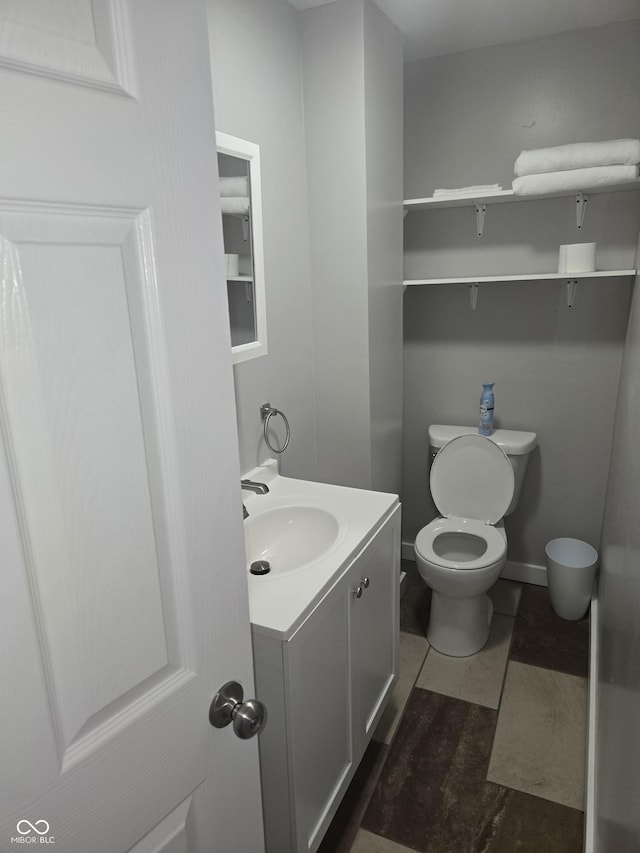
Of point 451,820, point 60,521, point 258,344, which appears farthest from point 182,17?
point 451,820

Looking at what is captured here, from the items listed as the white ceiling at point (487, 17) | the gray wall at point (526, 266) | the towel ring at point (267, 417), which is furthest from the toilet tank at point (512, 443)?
the white ceiling at point (487, 17)

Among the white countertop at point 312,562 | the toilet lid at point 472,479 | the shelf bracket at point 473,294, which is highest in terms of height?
the shelf bracket at point 473,294

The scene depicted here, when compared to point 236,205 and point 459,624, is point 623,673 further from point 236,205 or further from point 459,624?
point 236,205

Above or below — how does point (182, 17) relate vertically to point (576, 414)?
above

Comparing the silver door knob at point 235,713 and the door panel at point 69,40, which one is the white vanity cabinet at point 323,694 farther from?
the door panel at point 69,40

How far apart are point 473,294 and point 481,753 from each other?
6.07 ft

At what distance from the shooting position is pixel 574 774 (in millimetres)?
1798

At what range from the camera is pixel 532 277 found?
2.30m

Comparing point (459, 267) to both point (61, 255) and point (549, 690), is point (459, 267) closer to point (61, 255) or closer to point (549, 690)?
point (549, 690)

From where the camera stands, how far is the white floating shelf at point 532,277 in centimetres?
222

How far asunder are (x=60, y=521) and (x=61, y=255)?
0.26 m

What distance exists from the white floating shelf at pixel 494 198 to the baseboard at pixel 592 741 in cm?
168

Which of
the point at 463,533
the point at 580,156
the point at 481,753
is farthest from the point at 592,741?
the point at 580,156

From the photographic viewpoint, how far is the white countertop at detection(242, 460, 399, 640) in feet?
4.05
